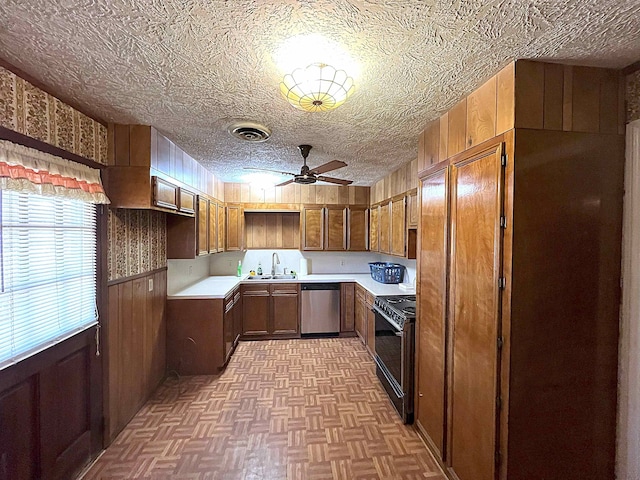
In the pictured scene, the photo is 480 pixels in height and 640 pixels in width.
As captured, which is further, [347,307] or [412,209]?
[347,307]

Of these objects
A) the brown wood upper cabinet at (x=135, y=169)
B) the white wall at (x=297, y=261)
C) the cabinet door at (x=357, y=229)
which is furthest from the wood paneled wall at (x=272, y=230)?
the brown wood upper cabinet at (x=135, y=169)

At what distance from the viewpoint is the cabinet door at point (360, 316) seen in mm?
3971

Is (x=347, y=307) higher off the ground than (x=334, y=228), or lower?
lower

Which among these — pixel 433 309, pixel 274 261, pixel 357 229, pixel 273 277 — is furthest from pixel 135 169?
pixel 357 229

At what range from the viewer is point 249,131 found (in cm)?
220

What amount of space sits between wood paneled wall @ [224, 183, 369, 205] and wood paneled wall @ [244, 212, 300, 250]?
455 millimetres

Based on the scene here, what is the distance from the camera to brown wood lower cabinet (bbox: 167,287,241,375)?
321 centimetres

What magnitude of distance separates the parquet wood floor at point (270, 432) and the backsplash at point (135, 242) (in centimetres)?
125

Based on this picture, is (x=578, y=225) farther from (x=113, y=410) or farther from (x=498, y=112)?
(x=113, y=410)

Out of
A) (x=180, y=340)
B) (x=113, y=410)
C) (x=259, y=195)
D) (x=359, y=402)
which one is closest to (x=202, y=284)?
(x=180, y=340)

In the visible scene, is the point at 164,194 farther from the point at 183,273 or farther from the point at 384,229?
the point at 384,229

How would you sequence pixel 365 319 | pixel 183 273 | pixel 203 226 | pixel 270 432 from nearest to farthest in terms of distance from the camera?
pixel 270 432
pixel 203 226
pixel 183 273
pixel 365 319

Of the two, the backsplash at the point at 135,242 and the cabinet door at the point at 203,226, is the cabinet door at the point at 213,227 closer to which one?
the cabinet door at the point at 203,226

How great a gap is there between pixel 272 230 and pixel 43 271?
352 centimetres
